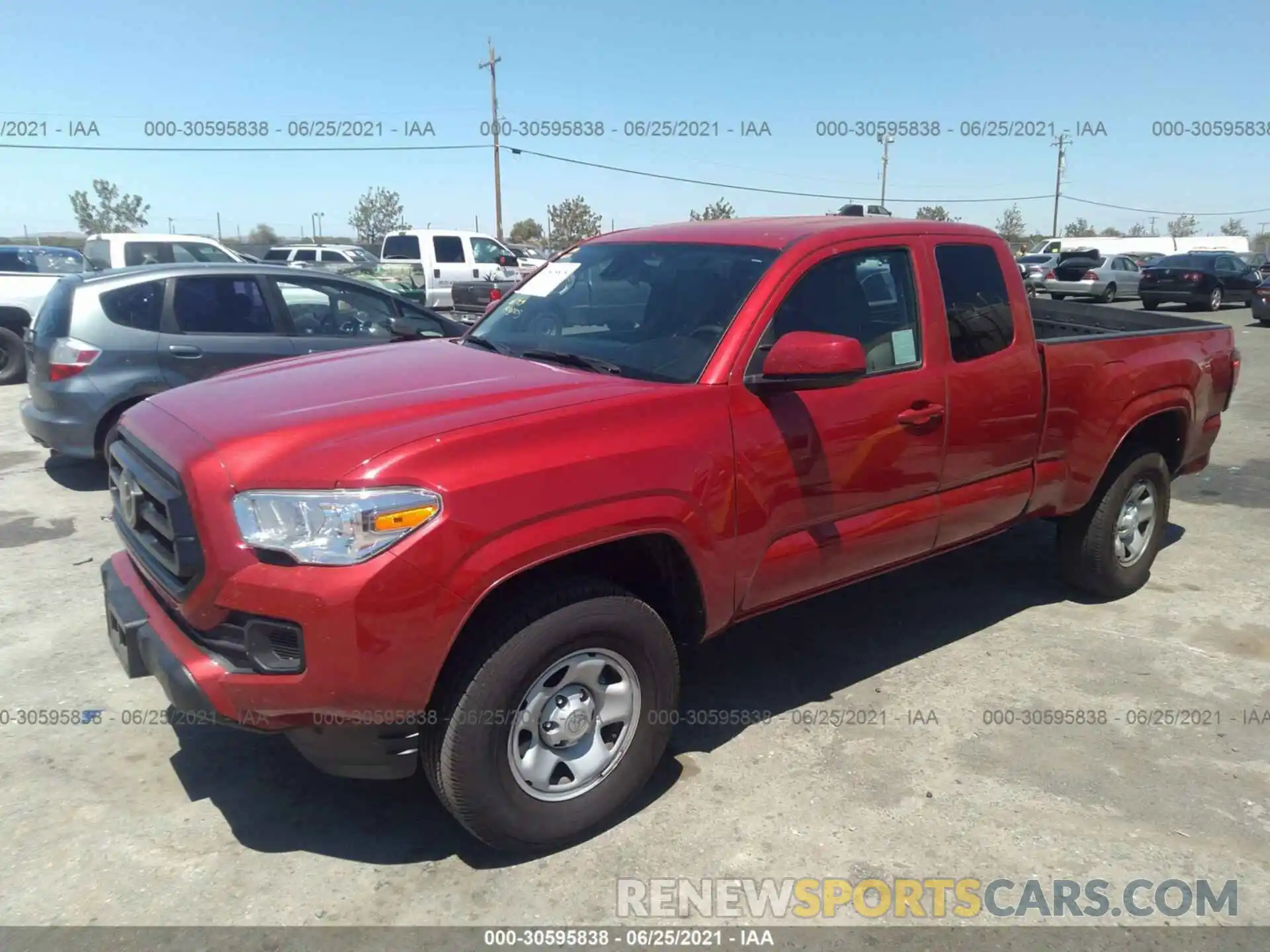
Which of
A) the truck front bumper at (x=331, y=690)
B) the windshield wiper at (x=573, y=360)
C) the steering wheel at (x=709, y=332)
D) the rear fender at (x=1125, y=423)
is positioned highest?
the steering wheel at (x=709, y=332)

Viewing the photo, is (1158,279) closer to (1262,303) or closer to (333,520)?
(1262,303)

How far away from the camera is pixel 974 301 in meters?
4.31

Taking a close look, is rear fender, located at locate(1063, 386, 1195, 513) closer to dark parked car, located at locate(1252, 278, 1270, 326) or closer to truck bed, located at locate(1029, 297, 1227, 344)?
truck bed, located at locate(1029, 297, 1227, 344)

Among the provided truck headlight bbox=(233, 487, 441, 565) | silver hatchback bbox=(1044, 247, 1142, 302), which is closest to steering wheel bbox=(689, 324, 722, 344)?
truck headlight bbox=(233, 487, 441, 565)

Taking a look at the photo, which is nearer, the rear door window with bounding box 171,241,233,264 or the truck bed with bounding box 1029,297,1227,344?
the truck bed with bounding box 1029,297,1227,344

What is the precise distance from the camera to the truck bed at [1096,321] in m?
5.59

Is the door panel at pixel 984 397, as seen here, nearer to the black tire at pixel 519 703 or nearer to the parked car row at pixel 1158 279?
the black tire at pixel 519 703

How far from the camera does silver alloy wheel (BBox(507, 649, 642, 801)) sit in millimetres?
2980

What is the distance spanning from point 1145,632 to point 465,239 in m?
17.4

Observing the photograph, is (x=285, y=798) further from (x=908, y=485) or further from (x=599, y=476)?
(x=908, y=485)

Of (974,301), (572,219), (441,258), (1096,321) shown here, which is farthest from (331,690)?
(572,219)

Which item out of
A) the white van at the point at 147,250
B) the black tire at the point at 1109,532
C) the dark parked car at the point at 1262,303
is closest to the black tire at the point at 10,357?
the white van at the point at 147,250

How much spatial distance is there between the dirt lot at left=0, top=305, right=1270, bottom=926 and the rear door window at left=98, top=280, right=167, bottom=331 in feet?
7.90

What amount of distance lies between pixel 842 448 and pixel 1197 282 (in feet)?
83.2
